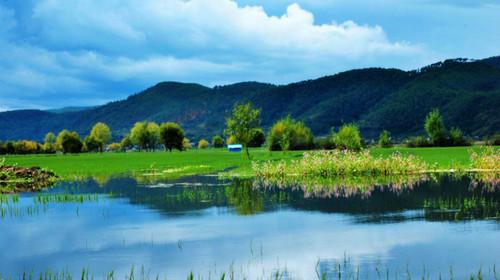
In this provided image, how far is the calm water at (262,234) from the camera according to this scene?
14.1 metres

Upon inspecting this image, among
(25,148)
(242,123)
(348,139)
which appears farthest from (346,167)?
(25,148)

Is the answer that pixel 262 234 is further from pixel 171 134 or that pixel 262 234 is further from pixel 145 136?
pixel 145 136

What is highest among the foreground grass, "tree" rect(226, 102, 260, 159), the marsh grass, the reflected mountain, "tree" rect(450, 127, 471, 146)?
"tree" rect(226, 102, 260, 159)

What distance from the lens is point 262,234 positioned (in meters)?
18.5

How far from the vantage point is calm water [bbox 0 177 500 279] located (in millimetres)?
14141

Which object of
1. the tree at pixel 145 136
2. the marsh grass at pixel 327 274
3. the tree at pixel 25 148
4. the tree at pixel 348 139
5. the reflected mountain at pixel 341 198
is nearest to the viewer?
the marsh grass at pixel 327 274

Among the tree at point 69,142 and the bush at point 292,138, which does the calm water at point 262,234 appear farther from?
the tree at point 69,142

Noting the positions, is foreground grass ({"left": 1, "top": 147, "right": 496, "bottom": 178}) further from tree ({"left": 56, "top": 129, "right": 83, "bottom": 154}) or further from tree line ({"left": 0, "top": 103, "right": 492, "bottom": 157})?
tree ({"left": 56, "top": 129, "right": 83, "bottom": 154})

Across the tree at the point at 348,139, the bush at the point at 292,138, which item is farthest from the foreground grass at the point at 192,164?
the bush at the point at 292,138

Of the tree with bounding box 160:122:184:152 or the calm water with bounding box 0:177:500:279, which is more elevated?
the tree with bounding box 160:122:184:152

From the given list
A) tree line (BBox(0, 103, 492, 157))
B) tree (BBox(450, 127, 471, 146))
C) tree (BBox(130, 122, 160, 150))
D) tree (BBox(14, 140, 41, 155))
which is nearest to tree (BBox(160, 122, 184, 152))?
tree line (BBox(0, 103, 492, 157))

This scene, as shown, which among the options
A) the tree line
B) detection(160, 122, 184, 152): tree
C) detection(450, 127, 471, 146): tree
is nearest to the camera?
the tree line

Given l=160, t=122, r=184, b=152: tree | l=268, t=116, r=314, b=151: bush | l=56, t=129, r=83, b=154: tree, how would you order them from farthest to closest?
l=56, t=129, r=83, b=154: tree
l=160, t=122, r=184, b=152: tree
l=268, t=116, r=314, b=151: bush

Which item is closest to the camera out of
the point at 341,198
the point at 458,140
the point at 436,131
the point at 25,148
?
the point at 341,198
